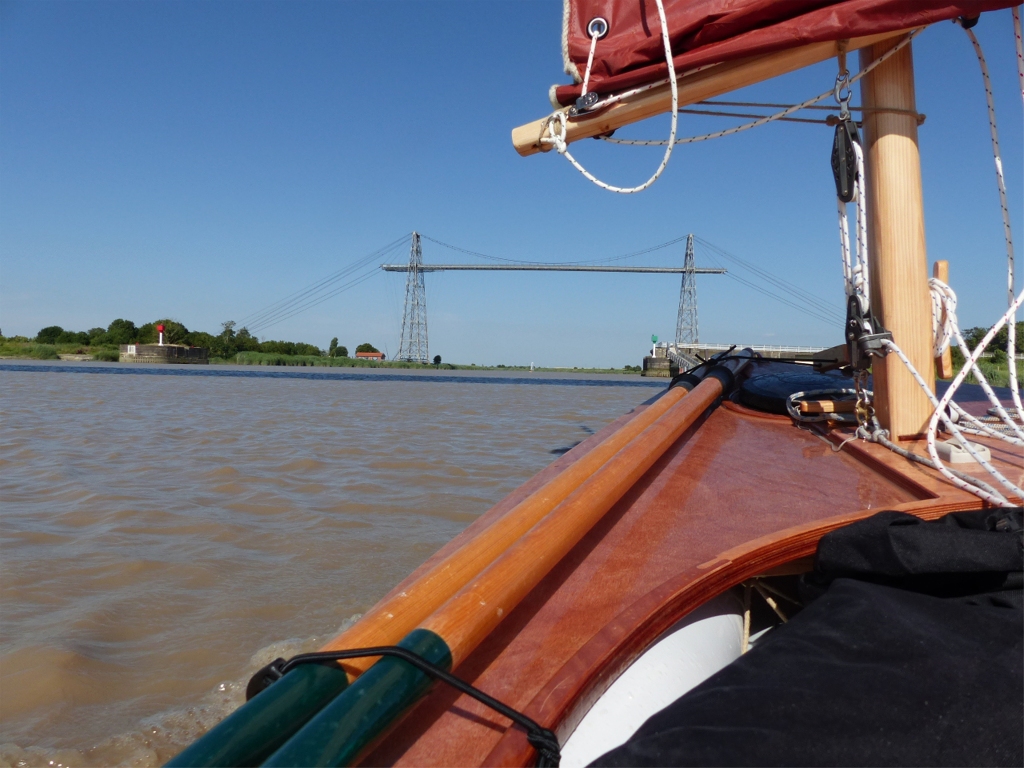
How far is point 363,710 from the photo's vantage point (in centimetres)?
53

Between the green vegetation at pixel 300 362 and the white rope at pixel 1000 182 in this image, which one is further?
the green vegetation at pixel 300 362

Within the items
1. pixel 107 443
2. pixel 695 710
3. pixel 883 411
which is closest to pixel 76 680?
pixel 695 710

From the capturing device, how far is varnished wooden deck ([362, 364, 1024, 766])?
64 centimetres

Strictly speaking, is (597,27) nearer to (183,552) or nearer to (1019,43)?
(1019,43)

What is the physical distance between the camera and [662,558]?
1.01 m

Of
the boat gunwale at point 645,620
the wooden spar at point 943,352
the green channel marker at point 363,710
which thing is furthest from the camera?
the wooden spar at point 943,352

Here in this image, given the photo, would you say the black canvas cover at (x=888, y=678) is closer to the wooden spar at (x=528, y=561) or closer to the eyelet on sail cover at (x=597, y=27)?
the wooden spar at (x=528, y=561)

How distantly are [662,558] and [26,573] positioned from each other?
6.22 ft

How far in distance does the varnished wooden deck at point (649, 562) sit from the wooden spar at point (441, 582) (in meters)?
0.08

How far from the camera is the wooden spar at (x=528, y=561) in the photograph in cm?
66

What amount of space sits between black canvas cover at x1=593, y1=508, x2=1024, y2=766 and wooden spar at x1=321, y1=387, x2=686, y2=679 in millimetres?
240

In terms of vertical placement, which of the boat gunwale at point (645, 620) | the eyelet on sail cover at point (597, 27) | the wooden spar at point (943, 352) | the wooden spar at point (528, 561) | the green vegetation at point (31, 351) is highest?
the eyelet on sail cover at point (597, 27)

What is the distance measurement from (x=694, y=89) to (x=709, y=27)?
0.48 feet

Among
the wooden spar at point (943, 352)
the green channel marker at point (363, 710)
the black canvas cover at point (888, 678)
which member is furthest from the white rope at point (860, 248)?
the green channel marker at point (363, 710)
